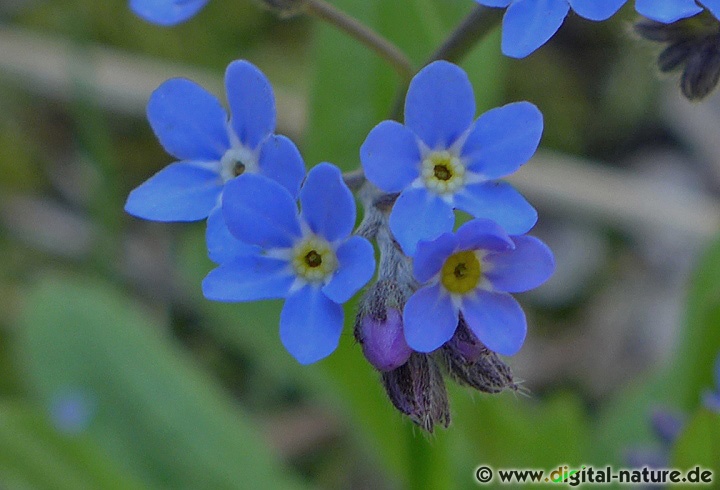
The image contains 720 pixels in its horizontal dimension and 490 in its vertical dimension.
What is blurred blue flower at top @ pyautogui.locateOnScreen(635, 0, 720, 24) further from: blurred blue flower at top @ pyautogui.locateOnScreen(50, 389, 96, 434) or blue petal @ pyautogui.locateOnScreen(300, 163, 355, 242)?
blurred blue flower at top @ pyautogui.locateOnScreen(50, 389, 96, 434)

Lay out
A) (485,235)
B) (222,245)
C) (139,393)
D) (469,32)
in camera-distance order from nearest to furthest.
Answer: (485,235)
(222,245)
(469,32)
(139,393)

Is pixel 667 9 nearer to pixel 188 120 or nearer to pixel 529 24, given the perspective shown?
pixel 529 24

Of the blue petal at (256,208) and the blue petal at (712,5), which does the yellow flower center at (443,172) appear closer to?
the blue petal at (256,208)

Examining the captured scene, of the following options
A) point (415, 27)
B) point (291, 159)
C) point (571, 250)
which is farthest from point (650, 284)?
point (291, 159)

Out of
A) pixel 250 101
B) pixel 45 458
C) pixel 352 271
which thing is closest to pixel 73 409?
pixel 45 458

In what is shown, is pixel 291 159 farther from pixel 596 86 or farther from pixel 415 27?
pixel 596 86

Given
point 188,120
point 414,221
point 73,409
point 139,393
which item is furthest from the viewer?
point 139,393

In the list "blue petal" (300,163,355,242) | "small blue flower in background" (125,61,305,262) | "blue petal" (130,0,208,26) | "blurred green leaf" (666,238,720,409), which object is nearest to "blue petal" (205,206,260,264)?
"small blue flower in background" (125,61,305,262)
